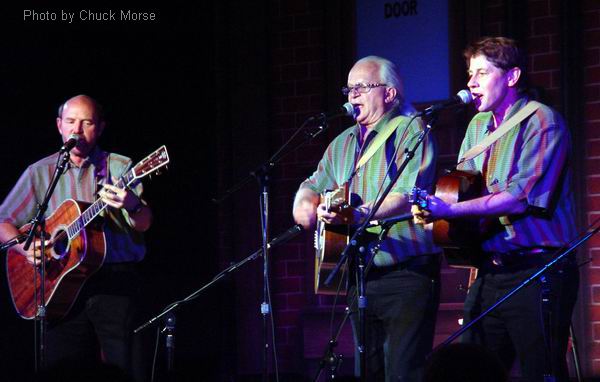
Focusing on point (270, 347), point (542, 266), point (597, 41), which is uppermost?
point (597, 41)

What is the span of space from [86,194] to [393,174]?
205cm

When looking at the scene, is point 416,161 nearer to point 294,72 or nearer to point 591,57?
point 591,57

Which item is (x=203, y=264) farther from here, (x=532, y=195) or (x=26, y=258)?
(x=532, y=195)

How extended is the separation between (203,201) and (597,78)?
9.92 feet

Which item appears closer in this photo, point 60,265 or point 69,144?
point 69,144

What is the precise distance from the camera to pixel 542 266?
4445 mm

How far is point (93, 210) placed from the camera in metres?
5.81

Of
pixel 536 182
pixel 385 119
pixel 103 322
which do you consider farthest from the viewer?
pixel 103 322

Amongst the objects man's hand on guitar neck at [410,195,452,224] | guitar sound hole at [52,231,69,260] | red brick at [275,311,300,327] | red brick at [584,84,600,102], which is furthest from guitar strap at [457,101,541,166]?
red brick at [275,311,300,327]

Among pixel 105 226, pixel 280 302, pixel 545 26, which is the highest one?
pixel 545 26

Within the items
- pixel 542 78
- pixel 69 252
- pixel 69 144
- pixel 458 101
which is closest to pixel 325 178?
pixel 458 101

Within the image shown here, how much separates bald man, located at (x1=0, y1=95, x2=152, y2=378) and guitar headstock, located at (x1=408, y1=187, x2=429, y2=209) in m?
1.76

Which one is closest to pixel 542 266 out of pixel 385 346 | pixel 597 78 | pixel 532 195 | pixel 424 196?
pixel 532 195

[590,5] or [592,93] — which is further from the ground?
[590,5]
